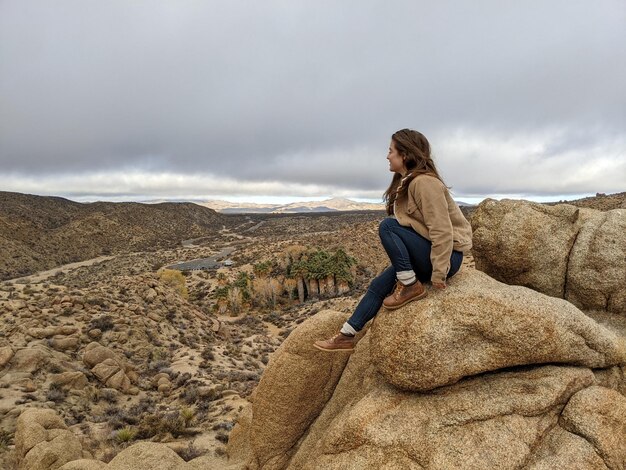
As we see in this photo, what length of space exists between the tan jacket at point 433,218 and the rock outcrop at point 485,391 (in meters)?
0.65

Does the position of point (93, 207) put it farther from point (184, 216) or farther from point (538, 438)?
point (538, 438)

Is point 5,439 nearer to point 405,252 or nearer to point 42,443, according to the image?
point 42,443

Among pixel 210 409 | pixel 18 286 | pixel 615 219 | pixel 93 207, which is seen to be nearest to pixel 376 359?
pixel 615 219

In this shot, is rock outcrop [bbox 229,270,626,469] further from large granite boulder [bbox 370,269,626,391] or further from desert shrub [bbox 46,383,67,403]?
desert shrub [bbox 46,383,67,403]

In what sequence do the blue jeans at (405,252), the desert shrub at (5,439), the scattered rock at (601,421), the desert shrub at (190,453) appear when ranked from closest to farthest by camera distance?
the scattered rock at (601,421) < the blue jeans at (405,252) < the desert shrub at (5,439) < the desert shrub at (190,453)

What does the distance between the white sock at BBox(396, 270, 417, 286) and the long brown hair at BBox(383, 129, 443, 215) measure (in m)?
→ 1.04

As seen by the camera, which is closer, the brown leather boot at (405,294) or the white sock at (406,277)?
the white sock at (406,277)

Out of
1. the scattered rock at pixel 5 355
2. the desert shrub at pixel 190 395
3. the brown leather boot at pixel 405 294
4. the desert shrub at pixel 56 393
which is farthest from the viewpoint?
the desert shrub at pixel 190 395

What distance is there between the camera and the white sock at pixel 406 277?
477cm

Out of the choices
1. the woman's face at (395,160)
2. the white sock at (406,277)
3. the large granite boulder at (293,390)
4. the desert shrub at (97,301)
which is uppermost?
the woman's face at (395,160)

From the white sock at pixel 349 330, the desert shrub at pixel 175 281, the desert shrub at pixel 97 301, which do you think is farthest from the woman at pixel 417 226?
the desert shrub at pixel 175 281

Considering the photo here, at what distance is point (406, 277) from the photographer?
4.79 metres

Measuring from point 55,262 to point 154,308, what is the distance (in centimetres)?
5708

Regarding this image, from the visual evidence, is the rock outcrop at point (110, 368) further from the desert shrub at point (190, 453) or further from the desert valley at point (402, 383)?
the desert shrub at point (190, 453)
